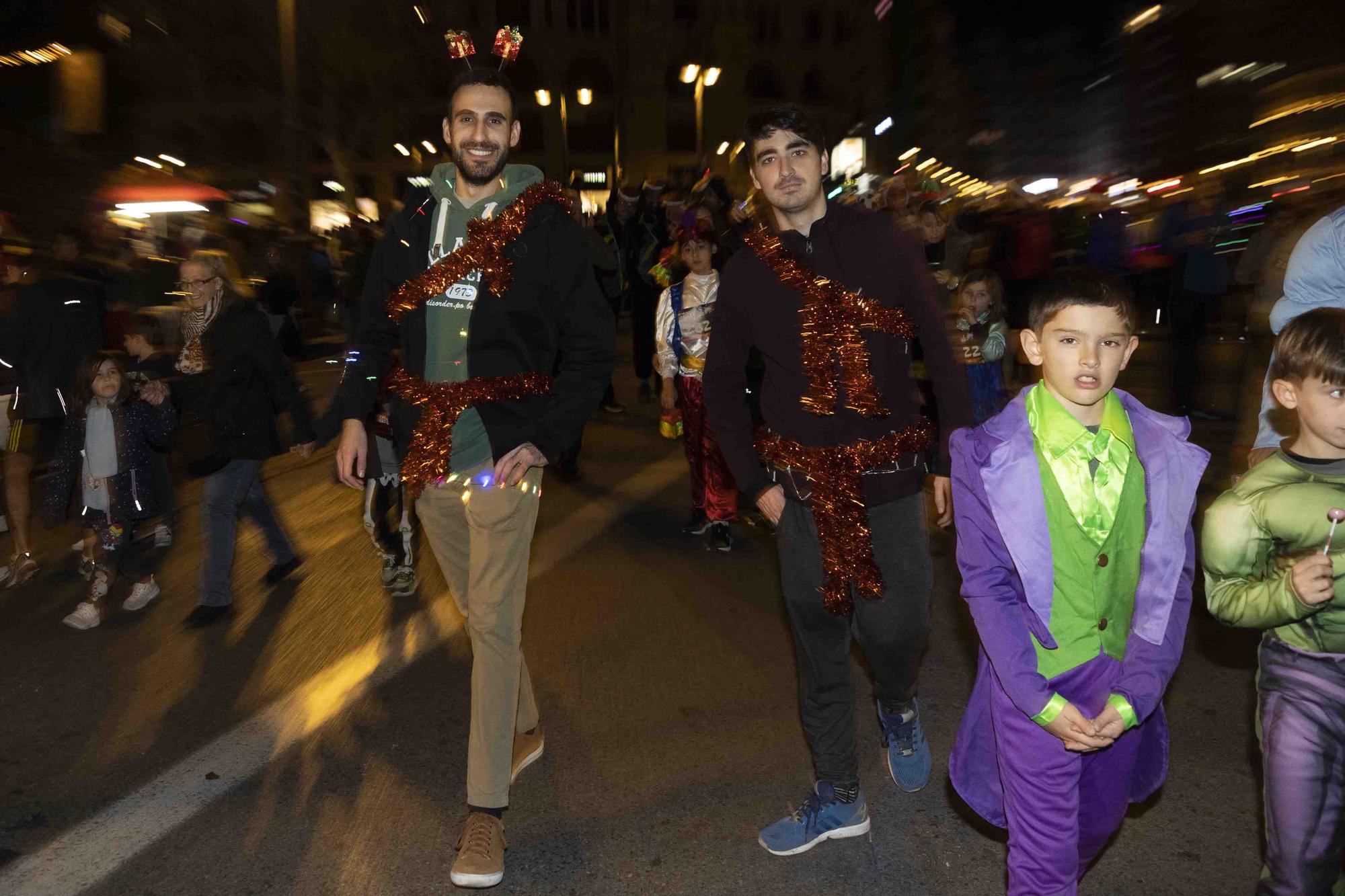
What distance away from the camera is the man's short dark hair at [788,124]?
3.17 meters

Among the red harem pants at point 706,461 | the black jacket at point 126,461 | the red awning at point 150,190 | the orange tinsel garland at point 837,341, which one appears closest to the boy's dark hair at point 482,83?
the orange tinsel garland at point 837,341

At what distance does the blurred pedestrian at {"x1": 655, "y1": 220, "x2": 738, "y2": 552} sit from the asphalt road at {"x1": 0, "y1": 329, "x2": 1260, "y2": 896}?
Result: 1.43 feet

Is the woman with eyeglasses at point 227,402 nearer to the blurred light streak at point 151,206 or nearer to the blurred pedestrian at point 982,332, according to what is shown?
the blurred pedestrian at point 982,332

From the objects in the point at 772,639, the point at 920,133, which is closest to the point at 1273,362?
the point at 772,639

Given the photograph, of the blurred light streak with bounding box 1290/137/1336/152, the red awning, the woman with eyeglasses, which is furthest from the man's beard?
the red awning

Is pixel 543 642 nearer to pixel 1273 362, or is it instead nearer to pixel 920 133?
pixel 1273 362

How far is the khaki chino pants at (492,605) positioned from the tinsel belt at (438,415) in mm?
124

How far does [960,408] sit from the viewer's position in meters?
3.21

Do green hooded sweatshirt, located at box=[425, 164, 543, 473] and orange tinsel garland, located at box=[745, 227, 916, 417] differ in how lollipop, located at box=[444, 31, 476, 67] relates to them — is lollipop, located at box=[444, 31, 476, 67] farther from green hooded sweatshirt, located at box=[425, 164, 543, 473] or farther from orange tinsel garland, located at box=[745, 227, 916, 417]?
orange tinsel garland, located at box=[745, 227, 916, 417]

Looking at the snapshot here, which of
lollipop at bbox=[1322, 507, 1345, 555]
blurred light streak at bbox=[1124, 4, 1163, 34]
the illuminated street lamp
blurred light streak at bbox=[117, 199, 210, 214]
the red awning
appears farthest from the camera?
the illuminated street lamp

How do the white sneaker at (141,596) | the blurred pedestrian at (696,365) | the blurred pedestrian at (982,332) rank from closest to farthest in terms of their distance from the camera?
the white sneaker at (141,596) < the blurred pedestrian at (696,365) < the blurred pedestrian at (982,332)

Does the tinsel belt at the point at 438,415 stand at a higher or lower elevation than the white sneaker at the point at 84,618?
higher

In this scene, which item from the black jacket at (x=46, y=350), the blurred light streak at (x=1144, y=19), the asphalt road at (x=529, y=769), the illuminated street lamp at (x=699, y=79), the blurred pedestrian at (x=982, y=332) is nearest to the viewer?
the asphalt road at (x=529, y=769)

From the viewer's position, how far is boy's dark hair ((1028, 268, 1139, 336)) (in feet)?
7.91
